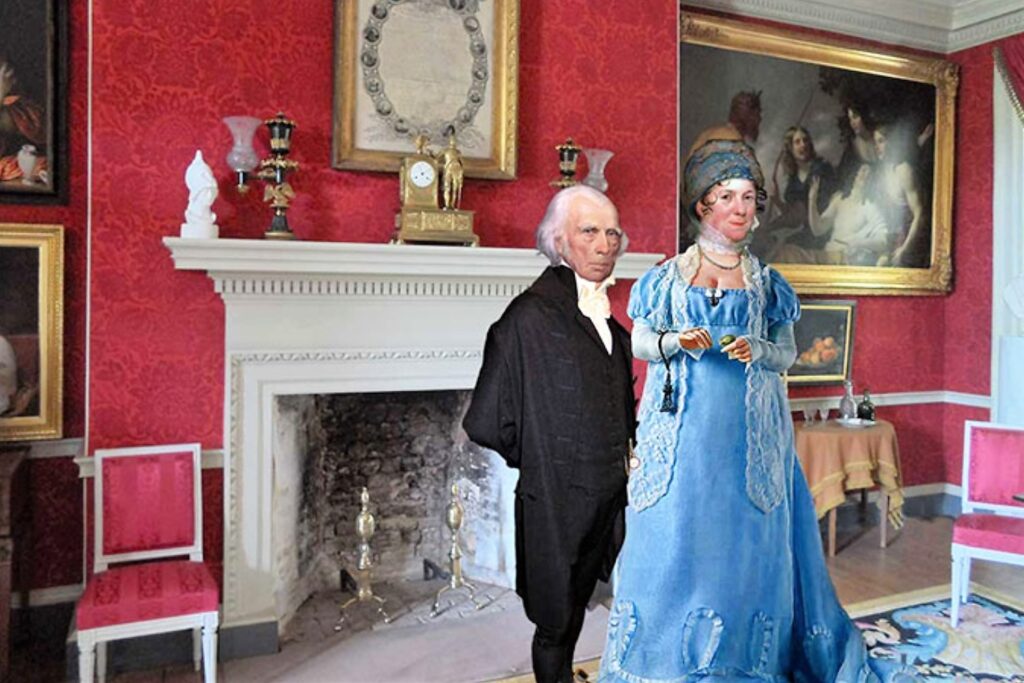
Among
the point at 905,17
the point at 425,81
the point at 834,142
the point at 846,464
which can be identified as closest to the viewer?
the point at 425,81

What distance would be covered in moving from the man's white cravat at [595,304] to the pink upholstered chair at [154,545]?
182 cm

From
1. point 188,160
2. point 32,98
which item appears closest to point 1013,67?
point 188,160

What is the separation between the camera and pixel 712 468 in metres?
2.27

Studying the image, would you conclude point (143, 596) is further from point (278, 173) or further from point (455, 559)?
point (278, 173)

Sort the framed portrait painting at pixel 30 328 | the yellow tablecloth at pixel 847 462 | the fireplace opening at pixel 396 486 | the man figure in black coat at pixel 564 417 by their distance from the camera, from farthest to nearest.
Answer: the yellow tablecloth at pixel 847 462 → the fireplace opening at pixel 396 486 → the framed portrait painting at pixel 30 328 → the man figure in black coat at pixel 564 417

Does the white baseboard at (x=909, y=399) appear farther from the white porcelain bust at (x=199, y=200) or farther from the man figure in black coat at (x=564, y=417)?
the white porcelain bust at (x=199, y=200)

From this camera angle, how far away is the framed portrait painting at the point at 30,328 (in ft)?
11.4

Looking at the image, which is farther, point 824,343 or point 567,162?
point 824,343

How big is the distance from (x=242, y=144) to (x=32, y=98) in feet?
3.09

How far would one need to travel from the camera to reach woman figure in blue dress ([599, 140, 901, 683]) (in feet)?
7.45

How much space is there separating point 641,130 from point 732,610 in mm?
2794

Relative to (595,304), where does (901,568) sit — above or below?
below

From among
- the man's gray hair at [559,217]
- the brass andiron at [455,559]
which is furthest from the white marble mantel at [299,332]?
the man's gray hair at [559,217]

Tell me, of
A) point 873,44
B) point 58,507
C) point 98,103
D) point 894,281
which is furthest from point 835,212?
→ point 58,507
